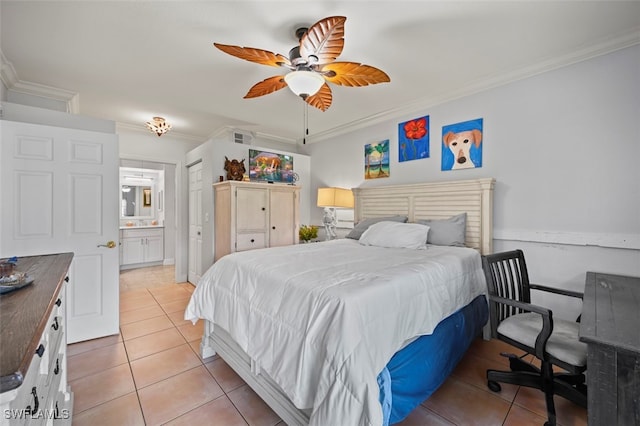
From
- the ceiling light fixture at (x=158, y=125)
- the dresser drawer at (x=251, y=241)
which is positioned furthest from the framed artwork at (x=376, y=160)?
the ceiling light fixture at (x=158, y=125)

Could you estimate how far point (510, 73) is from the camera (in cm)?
263

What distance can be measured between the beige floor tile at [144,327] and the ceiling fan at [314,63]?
257cm

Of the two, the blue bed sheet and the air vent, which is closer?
the blue bed sheet

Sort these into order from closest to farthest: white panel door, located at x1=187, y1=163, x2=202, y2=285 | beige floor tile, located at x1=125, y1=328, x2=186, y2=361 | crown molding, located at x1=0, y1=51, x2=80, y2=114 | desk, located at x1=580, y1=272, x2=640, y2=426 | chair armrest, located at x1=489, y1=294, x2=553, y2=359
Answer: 1. desk, located at x1=580, y1=272, x2=640, y2=426
2. chair armrest, located at x1=489, y1=294, x2=553, y2=359
3. beige floor tile, located at x1=125, y1=328, x2=186, y2=361
4. crown molding, located at x1=0, y1=51, x2=80, y2=114
5. white panel door, located at x1=187, y1=163, x2=202, y2=285

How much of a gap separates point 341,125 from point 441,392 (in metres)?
3.63

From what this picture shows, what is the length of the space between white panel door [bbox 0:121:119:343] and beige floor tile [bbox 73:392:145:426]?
3.43ft

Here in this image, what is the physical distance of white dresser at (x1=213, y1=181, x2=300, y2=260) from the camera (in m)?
3.60

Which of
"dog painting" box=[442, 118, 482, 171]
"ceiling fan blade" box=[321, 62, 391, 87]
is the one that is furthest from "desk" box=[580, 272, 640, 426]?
"dog painting" box=[442, 118, 482, 171]

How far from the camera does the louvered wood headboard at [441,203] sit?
9.00 ft

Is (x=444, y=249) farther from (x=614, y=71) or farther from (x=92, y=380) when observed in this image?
(x=92, y=380)

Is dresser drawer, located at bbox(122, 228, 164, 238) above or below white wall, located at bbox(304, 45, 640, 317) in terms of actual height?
below

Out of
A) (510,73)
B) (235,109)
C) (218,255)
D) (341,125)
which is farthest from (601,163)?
(218,255)

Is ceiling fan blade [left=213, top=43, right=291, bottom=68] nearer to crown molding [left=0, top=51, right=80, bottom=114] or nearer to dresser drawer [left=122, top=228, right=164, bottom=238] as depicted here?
crown molding [left=0, top=51, right=80, bottom=114]

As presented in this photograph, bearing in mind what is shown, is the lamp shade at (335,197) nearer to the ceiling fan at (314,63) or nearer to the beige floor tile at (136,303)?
the ceiling fan at (314,63)
